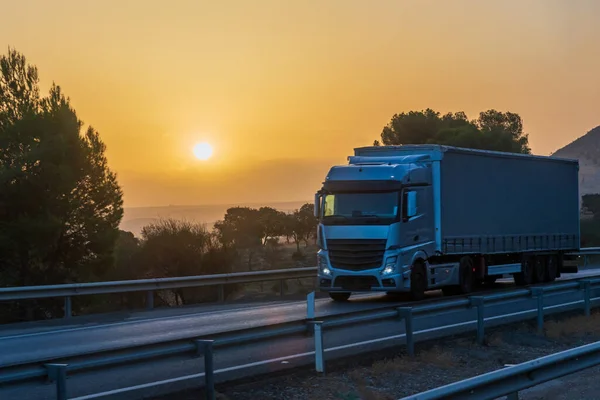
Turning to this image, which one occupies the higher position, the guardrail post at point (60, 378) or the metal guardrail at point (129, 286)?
the guardrail post at point (60, 378)

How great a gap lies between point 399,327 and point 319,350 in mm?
5234

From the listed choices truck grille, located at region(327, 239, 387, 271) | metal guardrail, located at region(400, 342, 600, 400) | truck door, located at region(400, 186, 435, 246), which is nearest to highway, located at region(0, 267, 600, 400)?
truck grille, located at region(327, 239, 387, 271)

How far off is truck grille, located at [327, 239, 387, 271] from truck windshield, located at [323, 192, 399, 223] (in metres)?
0.50

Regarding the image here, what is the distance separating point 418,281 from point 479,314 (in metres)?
7.30

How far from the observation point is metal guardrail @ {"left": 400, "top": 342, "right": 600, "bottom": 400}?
6.98 meters

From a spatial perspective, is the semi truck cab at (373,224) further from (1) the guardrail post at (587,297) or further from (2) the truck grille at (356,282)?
(1) the guardrail post at (587,297)

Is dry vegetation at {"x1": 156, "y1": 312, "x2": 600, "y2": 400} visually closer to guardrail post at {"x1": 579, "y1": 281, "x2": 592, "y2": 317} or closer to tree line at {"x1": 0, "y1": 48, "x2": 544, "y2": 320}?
guardrail post at {"x1": 579, "y1": 281, "x2": 592, "y2": 317}

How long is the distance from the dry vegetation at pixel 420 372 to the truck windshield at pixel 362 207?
5572mm

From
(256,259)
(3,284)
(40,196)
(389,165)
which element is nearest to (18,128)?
(40,196)

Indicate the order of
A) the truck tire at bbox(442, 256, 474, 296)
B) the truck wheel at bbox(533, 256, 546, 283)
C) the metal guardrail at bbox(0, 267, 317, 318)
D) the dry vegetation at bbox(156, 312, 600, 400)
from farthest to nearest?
the truck wheel at bbox(533, 256, 546, 283)
the truck tire at bbox(442, 256, 474, 296)
the metal guardrail at bbox(0, 267, 317, 318)
the dry vegetation at bbox(156, 312, 600, 400)

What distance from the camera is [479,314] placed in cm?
1467

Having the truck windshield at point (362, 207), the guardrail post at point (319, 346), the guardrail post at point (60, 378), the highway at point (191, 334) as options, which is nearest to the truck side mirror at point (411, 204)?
the truck windshield at point (362, 207)

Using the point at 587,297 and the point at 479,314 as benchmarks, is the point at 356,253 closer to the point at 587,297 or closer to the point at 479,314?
the point at 587,297

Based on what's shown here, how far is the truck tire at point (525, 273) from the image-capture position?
26.8 meters
